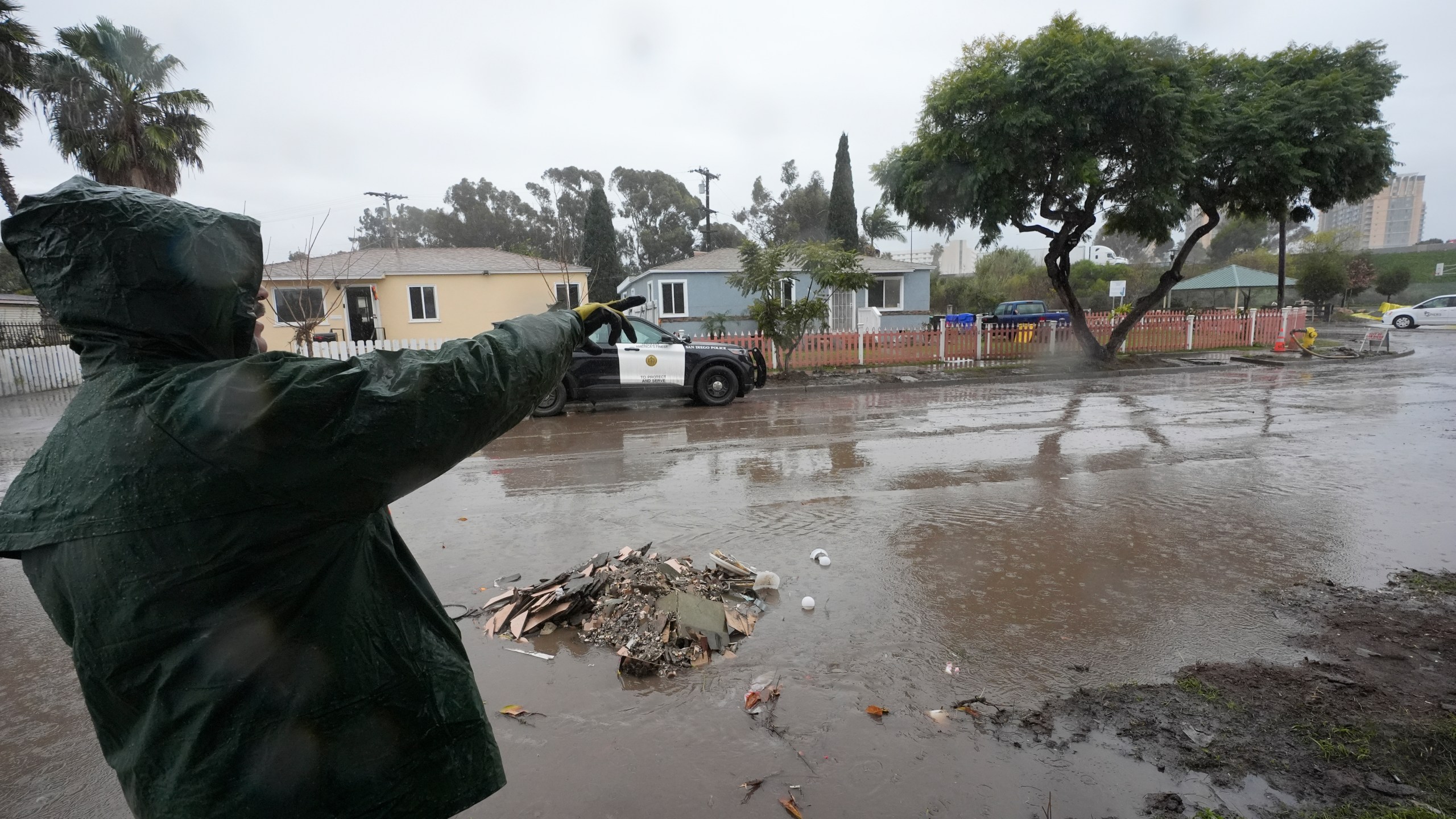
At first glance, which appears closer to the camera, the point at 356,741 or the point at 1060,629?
the point at 356,741

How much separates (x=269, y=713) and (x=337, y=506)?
0.42 m

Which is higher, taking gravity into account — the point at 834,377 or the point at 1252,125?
the point at 1252,125

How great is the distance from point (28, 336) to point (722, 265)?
20736mm

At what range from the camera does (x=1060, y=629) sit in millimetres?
3961

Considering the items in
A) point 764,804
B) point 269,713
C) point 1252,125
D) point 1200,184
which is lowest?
point 764,804

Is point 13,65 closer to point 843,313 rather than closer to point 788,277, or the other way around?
point 788,277

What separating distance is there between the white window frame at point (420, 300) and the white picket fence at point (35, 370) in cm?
842

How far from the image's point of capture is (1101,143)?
17.2 metres

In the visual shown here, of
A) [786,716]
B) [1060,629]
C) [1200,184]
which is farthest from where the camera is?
[1200,184]

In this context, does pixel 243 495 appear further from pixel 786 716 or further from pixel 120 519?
pixel 786 716

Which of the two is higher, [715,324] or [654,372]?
[715,324]

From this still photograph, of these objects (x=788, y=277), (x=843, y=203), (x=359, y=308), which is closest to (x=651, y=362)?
(x=788, y=277)

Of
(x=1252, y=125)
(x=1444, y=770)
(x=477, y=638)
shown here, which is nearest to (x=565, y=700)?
(x=477, y=638)

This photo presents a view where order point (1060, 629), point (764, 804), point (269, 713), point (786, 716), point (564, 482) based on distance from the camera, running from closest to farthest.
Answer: point (269, 713)
point (764, 804)
point (786, 716)
point (1060, 629)
point (564, 482)
